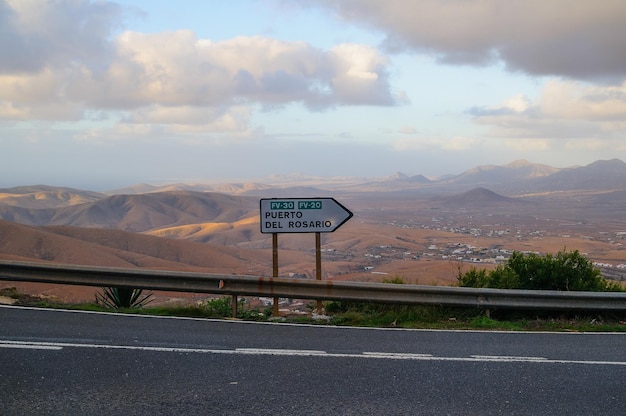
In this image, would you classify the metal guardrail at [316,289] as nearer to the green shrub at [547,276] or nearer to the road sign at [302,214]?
the road sign at [302,214]

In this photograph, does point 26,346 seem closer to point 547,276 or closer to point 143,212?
point 547,276

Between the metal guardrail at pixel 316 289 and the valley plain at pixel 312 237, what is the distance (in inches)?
63.9

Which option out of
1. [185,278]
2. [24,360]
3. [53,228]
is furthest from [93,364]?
[53,228]

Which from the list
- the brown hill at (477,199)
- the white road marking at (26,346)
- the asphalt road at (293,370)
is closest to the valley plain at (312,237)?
the brown hill at (477,199)

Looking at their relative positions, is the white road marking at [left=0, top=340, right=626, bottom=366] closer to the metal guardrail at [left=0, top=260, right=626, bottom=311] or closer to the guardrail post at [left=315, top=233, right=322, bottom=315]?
the metal guardrail at [left=0, top=260, right=626, bottom=311]

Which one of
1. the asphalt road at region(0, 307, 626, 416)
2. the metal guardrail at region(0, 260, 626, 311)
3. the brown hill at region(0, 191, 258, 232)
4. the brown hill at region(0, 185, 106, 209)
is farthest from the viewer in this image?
the brown hill at region(0, 185, 106, 209)

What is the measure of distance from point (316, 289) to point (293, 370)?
3.47 m

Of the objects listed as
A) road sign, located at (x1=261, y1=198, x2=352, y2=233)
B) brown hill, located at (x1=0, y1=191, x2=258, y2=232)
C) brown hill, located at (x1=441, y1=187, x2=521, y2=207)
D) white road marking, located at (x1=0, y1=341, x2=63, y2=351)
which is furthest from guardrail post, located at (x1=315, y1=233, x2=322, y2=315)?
brown hill, located at (x1=441, y1=187, x2=521, y2=207)

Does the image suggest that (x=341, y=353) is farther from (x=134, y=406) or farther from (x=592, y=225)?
(x=592, y=225)

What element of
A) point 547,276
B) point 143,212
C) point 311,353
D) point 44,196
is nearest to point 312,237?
point 143,212

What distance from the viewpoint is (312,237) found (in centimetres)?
6588

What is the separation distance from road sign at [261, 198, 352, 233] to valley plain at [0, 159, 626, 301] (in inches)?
103

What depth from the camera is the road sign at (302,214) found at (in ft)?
34.1

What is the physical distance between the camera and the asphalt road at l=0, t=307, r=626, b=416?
5.13 meters
